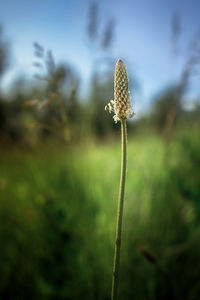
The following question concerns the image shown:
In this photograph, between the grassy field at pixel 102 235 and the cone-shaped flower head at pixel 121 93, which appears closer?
the cone-shaped flower head at pixel 121 93

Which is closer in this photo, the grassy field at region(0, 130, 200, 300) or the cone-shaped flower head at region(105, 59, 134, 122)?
the cone-shaped flower head at region(105, 59, 134, 122)

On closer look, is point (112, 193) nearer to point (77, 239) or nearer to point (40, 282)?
point (77, 239)

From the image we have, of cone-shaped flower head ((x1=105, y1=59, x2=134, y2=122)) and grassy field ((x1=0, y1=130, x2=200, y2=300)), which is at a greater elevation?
cone-shaped flower head ((x1=105, y1=59, x2=134, y2=122))

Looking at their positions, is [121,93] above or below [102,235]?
above

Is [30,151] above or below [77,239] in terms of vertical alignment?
above

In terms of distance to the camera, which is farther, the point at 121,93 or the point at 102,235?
the point at 102,235

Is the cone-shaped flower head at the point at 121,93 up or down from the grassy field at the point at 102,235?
up

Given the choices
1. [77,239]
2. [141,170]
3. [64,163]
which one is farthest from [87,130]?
[77,239]

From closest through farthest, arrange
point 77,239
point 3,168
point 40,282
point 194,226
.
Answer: point 40,282, point 77,239, point 194,226, point 3,168
